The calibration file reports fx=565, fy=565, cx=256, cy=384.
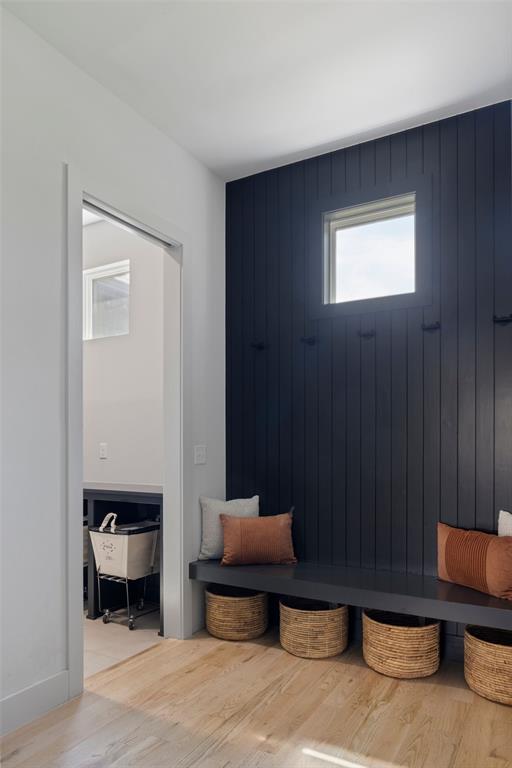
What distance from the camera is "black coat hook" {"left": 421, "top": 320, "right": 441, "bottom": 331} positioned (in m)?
2.98

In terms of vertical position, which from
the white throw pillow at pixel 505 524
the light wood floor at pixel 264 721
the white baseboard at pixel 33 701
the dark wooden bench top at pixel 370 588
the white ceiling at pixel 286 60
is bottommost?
the light wood floor at pixel 264 721

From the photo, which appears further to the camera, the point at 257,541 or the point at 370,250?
the point at 370,250

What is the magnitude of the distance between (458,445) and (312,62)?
6.44 ft

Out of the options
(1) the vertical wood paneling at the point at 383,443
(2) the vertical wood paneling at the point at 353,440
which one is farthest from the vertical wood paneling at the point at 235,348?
(1) the vertical wood paneling at the point at 383,443

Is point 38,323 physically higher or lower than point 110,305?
lower

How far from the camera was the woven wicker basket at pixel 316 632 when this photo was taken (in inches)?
114

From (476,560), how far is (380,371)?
3.57 feet

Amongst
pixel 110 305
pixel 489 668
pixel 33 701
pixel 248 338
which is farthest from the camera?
pixel 110 305

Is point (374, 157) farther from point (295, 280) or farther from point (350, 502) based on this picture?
point (350, 502)

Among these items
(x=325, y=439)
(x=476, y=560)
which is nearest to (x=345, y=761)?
(x=476, y=560)

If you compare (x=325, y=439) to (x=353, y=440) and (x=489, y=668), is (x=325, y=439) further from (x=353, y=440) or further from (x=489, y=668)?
(x=489, y=668)

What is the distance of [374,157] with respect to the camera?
3.25m

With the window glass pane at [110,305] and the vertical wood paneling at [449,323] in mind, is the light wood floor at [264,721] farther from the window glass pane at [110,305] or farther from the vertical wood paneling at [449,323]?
the window glass pane at [110,305]

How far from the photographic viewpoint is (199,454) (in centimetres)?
336
